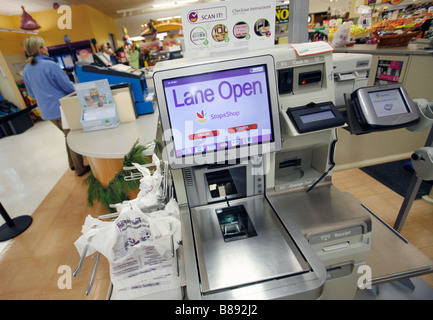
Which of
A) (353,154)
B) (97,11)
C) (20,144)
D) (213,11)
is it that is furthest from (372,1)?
(97,11)

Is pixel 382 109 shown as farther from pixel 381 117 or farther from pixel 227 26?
pixel 227 26

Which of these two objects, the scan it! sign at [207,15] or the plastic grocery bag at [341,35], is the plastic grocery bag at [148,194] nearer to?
the scan it! sign at [207,15]

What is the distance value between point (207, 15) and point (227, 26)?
86mm

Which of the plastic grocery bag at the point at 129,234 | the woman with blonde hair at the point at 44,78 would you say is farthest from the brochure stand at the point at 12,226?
the plastic grocery bag at the point at 129,234

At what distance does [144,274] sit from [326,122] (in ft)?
2.76

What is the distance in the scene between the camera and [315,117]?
2.87ft

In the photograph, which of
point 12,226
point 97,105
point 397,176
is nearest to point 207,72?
point 97,105

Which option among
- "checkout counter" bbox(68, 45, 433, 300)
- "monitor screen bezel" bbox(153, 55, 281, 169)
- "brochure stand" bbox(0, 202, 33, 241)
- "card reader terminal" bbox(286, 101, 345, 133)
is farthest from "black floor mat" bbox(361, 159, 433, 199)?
"brochure stand" bbox(0, 202, 33, 241)

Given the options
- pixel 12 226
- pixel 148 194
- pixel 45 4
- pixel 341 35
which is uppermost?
pixel 45 4

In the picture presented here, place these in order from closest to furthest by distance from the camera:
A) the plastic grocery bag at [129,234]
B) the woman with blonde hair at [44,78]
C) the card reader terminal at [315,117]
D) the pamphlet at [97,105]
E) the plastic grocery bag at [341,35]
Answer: the plastic grocery bag at [129,234]
the card reader terminal at [315,117]
the pamphlet at [97,105]
the plastic grocery bag at [341,35]
the woman with blonde hair at [44,78]

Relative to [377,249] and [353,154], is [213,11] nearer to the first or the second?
[377,249]

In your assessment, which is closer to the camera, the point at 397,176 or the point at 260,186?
the point at 260,186

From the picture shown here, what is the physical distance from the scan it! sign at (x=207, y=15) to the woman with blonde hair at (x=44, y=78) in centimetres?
283

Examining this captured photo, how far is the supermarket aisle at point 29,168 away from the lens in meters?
3.03
